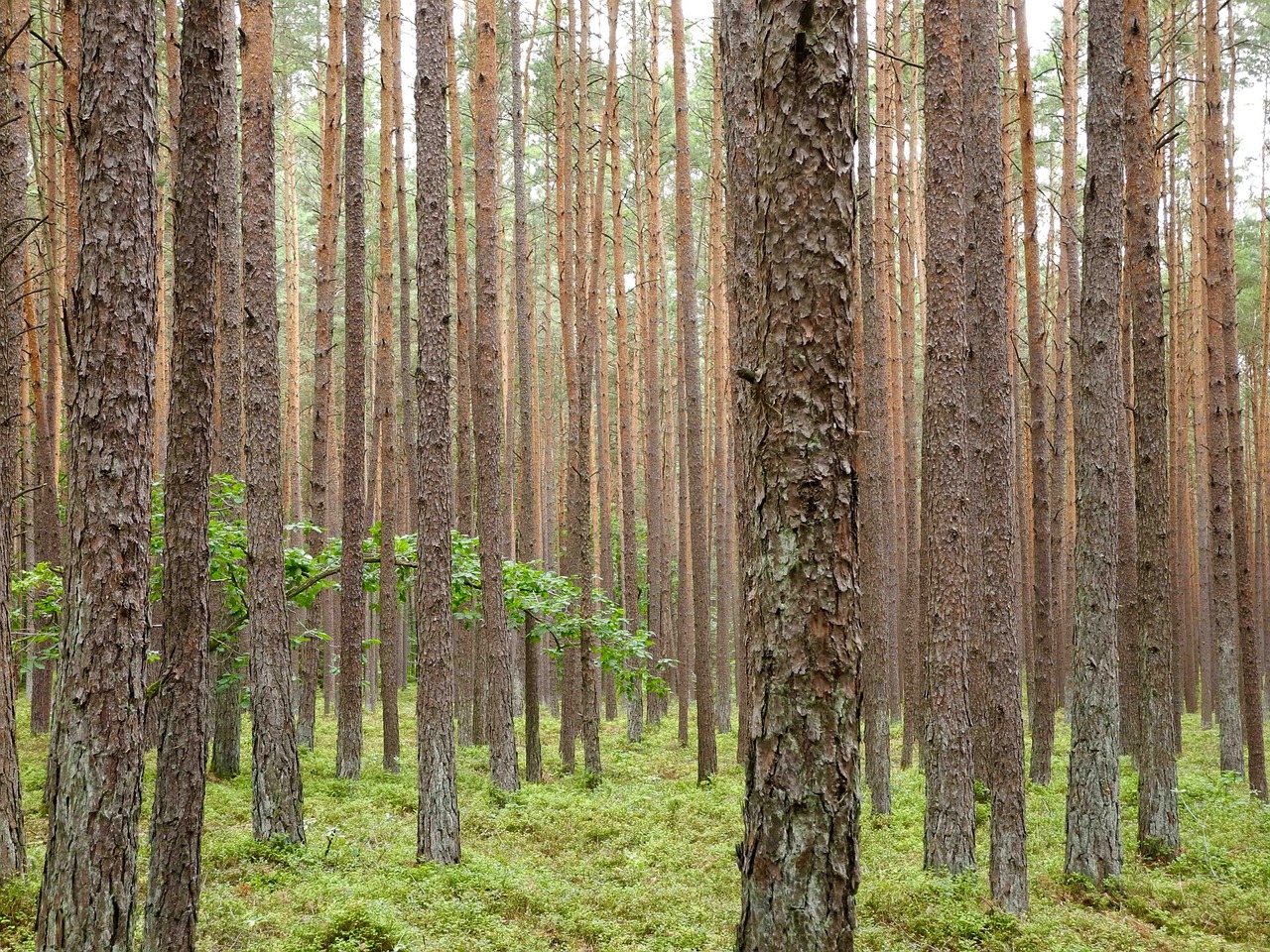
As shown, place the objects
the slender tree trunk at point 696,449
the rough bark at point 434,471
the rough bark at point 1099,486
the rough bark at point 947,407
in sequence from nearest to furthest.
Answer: the rough bark at point 947,407, the rough bark at point 1099,486, the rough bark at point 434,471, the slender tree trunk at point 696,449

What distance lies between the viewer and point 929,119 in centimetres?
712

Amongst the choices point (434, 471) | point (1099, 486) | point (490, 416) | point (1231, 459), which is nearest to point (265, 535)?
point (434, 471)

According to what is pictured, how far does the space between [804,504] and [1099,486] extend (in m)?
5.50

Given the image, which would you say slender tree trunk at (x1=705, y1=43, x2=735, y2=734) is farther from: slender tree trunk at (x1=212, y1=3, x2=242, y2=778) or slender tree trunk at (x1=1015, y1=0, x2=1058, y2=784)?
slender tree trunk at (x1=212, y1=3, x2=242, y2=778)

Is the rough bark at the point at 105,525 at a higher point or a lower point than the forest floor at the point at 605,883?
higher

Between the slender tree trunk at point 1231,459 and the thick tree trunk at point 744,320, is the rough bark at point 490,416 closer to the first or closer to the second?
the thick tree trunk at point 744,320

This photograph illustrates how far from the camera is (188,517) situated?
4938 mm

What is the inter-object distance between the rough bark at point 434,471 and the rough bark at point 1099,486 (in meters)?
5.53

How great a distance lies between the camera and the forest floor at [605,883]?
6.24 metres

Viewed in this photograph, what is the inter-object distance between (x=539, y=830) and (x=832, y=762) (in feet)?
24.2

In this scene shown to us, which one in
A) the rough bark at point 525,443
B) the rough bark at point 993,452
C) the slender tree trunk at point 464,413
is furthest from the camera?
the slender tree trunk at point 464,413

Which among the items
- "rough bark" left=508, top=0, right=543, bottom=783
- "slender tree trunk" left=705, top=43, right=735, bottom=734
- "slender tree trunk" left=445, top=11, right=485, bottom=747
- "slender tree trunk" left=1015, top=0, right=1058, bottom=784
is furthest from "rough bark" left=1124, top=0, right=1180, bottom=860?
"slender tree trunk" left=445, top=11, right=485, bottom=747

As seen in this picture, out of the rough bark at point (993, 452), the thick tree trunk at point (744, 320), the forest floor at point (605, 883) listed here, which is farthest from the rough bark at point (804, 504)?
the rough bark at point (993, 452)

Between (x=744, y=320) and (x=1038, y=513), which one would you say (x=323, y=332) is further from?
(x=1038, y=513)
